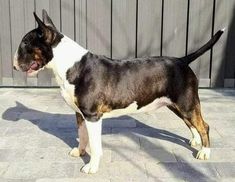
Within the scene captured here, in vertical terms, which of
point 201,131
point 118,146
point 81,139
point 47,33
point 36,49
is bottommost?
point 118,146

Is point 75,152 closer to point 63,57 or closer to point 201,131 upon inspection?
point 63,57

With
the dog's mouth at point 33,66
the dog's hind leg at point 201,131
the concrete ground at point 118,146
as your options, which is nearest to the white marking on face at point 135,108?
the dog's hind leg at point 201,131

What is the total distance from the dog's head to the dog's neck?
4 cm

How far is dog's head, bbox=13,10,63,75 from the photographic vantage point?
146 inches

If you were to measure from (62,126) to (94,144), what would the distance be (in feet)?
4.98

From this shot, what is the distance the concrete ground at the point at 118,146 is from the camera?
12.7ft

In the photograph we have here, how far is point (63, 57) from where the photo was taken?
12.4ft

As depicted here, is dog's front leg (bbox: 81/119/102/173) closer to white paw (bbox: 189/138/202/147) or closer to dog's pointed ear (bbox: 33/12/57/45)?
dog's pointed ear (bbox: 33/12/57/45)

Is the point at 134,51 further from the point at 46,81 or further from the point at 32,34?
the point at 32,34

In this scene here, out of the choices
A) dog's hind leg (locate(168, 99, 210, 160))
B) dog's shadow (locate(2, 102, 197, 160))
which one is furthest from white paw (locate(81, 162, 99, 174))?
dog's hind leg (locate(168, 99, 210, 160))

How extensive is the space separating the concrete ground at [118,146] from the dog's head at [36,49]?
101 centimetres

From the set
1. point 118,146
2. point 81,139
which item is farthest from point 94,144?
point 118,146

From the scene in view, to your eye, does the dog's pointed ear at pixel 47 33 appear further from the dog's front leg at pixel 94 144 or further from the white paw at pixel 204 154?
the white paw at pixel 204 154

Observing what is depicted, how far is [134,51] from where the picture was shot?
720 centimetres
